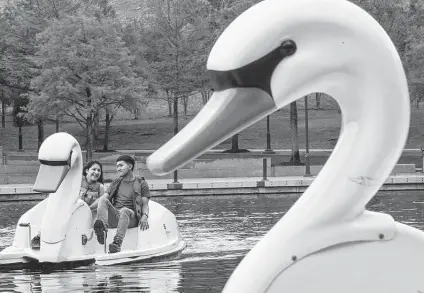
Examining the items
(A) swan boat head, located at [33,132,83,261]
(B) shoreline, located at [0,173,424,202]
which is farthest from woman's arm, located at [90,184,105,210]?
(B) shoreline, located at [0,173,424,202]

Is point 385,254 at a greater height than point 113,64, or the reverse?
point 113,64

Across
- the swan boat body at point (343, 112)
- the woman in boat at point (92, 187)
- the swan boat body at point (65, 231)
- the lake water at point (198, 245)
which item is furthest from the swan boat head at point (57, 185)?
the swan boat body at point (343, 112)

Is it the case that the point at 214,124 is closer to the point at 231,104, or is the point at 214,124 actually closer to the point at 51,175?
the point at 231,104

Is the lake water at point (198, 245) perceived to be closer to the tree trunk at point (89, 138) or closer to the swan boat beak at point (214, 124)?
the swan boat beak at point (214, 124)

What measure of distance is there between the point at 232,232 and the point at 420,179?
13.9 meters

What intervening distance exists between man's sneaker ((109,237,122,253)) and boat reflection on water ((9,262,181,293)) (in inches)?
13.3

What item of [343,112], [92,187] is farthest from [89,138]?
[343,112]

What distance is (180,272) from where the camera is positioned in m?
13.0

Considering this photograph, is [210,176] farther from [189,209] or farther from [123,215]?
[123,215]

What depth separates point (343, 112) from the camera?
152 inches

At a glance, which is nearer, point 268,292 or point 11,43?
point 268,292

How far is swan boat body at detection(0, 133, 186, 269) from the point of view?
13.4m

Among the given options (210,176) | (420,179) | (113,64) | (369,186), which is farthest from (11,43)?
(369,186)

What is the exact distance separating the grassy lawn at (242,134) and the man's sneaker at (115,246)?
39.1m
